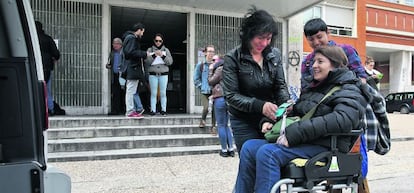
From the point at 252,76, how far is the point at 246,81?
0.07 meters

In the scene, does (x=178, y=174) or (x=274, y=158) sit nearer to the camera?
(x=274, y=158)

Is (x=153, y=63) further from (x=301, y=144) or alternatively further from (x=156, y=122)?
(x=301, y=144)

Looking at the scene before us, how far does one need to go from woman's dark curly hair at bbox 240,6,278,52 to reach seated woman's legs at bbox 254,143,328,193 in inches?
37.0

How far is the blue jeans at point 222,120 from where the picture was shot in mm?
6363

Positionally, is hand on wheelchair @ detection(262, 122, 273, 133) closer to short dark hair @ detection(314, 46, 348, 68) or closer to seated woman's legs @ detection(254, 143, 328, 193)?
seated woman's legs @ detection(254, 143, 328, 193)

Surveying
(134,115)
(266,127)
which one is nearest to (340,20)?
(134,115)

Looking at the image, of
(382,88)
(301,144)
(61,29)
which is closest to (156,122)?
(61,29)

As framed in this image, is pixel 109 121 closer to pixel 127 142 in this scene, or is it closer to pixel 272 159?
pixel 127 142

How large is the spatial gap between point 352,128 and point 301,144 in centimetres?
36

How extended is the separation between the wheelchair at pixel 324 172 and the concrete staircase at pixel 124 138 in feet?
14.6

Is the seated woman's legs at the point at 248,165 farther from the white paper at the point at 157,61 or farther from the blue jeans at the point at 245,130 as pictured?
the white paper at the point at 157,61

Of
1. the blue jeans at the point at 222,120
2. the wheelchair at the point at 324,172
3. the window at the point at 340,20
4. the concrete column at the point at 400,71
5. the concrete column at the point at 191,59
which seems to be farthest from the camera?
the concrete column at the point at 400,71

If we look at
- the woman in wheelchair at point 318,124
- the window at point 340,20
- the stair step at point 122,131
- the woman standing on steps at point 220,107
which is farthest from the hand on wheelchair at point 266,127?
the window at point 340,20

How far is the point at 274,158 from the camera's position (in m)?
2.73
